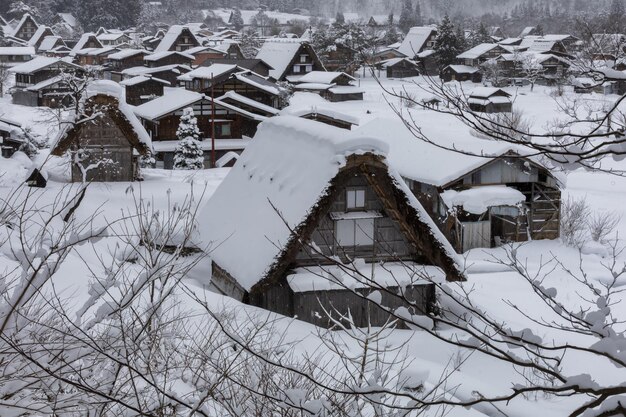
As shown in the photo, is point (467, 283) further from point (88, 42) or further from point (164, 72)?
point (88, 42)

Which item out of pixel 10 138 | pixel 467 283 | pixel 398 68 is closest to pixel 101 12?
pixel 398 68

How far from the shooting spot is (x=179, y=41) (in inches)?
3022

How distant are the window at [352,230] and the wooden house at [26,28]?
282 ft

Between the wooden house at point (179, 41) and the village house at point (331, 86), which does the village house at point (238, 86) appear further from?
the wooden house at point (179, 41)

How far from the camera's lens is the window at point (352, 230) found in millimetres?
13719

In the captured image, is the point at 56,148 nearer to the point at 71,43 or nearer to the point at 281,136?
the point at 281,136

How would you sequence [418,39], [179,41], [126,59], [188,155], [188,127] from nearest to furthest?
1. [188,155]
2. [188,127]
3. [126,59]
4. [179,41]
5. [418,39]

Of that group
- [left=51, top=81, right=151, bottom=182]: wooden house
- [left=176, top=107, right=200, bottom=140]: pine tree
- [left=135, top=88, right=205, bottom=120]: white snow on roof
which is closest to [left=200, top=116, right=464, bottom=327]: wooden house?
[left=51, top=81, right=151, bottom=182]: wooden house

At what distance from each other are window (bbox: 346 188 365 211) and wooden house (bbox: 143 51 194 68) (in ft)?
180

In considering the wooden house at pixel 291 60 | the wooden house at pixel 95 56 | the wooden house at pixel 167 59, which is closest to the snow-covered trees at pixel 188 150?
the wooden house at pixel 291 60

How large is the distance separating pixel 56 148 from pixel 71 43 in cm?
6824

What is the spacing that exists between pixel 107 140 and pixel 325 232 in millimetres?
14927

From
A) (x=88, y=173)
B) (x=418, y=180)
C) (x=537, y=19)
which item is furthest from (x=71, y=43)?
(x=537, y=19)

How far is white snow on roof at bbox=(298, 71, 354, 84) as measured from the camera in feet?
198
